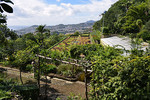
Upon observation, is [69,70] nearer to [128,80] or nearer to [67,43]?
[128,80]

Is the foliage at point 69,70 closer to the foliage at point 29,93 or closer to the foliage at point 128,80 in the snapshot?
the foliage at point 29,93

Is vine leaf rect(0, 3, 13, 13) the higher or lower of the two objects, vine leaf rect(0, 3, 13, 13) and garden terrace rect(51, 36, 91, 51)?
the higher

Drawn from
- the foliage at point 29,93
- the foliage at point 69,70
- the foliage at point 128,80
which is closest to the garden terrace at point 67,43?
the foliage at point 69,70

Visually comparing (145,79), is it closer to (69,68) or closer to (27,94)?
(27,94)

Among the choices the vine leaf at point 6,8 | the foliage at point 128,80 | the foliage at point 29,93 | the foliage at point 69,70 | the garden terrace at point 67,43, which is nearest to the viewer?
the vine leaf at point 6,8

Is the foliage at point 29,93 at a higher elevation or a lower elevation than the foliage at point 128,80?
lower

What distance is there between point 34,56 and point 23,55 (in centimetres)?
75

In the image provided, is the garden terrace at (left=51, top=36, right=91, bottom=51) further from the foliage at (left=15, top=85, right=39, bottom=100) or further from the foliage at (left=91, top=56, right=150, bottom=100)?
the foliage at (left=91, top=56, right=150, bottom=100)

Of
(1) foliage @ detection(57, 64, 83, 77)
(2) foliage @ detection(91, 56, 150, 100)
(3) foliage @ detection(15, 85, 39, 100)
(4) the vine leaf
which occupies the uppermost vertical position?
(4) the vine leaf

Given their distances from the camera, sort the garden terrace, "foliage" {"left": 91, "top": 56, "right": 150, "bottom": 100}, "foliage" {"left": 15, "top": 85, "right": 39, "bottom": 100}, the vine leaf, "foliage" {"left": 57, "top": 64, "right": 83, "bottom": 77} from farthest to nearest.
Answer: the garden terrace → "foliage" {"left": 57, "top": 64, "right": 83, "bottom": 77} → "foliage" {"left": 15, "top": 85, "right": 39, "bottom": 100} → "foliage" {"left": 91, "top": 56, "right": 150, "bottom": 100} → the vine leaf

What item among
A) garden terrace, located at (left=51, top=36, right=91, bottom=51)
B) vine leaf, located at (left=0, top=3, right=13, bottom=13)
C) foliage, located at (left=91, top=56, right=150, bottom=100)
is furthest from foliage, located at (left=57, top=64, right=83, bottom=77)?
garden terrace, located at (left=51, top=36, right=91, bottom=51)

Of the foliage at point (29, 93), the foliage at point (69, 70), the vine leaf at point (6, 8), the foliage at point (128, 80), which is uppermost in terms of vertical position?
the vine leaf at point (6, 8)

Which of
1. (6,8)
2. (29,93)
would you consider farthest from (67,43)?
(6,8)

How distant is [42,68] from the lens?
4203mm
